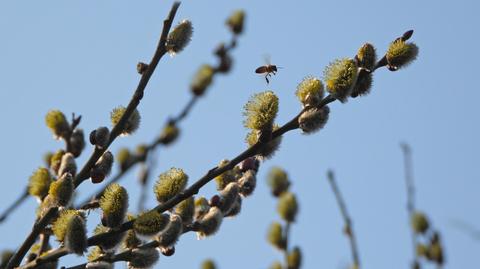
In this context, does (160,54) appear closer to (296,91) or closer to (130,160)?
(296,91)

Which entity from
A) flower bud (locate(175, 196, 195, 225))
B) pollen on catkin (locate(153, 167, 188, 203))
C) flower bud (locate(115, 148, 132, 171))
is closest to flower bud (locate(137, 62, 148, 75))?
pollen on catkin (locate(153, 167, 188, 203))

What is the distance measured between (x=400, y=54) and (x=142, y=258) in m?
1.05

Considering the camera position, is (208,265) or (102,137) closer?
(102,137)

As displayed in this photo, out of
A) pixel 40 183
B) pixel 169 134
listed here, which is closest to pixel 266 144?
pixel 40 183

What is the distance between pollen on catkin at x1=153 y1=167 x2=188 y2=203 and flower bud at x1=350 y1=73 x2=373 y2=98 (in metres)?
0.63

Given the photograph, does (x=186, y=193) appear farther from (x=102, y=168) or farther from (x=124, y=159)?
(x=124, y=159)

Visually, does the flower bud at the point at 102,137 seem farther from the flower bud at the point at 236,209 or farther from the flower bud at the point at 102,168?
the flower bud at the point at 236,209

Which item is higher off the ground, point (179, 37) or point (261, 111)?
point (179, 37)

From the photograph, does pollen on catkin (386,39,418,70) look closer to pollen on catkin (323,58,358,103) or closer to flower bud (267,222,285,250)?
pollen on catkin (323,58,358,103)

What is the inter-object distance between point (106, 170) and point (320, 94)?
796 mm

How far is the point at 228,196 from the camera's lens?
2.29 m

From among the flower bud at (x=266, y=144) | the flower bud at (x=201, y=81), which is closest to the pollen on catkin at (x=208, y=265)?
the flower bud at (x=201, y=81)

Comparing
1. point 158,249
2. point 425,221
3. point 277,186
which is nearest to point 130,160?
point 277,186

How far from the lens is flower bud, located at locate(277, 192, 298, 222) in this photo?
340 centimetres
